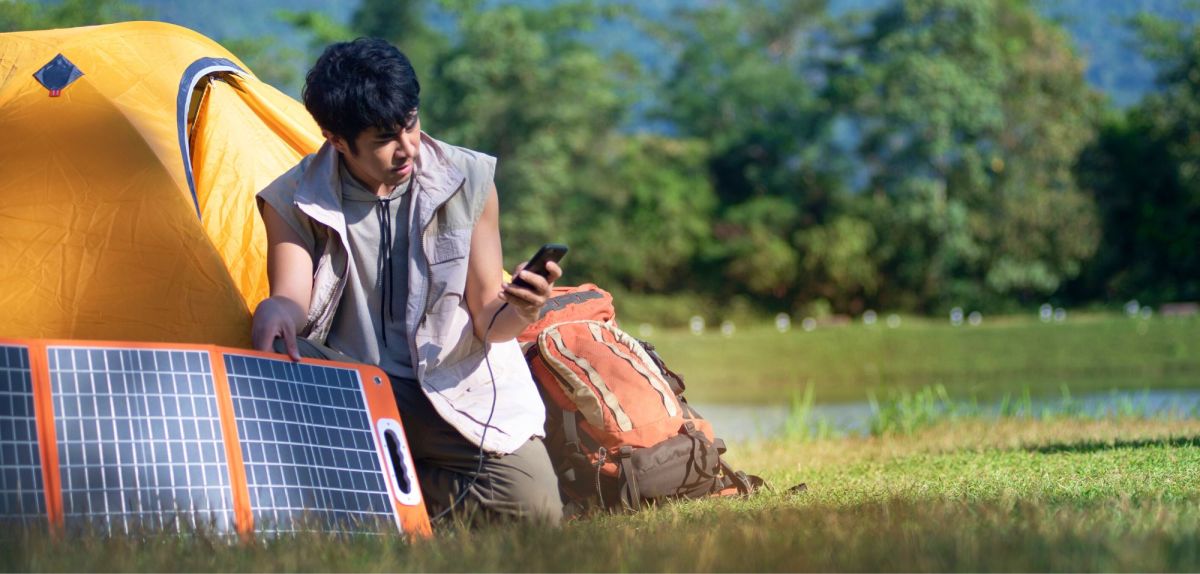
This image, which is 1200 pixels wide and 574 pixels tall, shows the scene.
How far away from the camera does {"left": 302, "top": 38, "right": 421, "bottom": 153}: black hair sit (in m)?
3.32

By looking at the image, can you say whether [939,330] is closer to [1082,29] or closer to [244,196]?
[244,196]

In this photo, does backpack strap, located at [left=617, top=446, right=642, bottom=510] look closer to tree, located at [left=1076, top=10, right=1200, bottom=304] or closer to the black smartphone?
the black smartphone

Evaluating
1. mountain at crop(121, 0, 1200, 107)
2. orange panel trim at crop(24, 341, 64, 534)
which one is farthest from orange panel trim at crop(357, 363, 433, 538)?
mountain at crop(121, 0, 1200, 107)

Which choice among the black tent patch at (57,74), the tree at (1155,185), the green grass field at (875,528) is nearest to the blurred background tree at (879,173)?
the tree at (1155,185)

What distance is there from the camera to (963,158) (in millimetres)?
34094

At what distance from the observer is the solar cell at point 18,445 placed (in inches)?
116

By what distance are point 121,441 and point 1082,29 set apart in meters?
151

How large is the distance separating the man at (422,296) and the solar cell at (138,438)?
0.34m

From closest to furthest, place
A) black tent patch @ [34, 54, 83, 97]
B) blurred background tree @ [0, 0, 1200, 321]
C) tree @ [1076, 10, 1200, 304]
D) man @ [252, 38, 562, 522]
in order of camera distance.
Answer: man @ [252, 38, 562, 522]
black tent patch @ [34, 54, 83, 97]
tree @ [1076, 10, 1200, 304]
blurred background tree @ [0, 0, 1200, 321]

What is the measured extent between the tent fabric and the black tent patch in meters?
0.02

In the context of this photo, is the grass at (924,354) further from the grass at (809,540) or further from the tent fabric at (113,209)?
the grass at (809,540)

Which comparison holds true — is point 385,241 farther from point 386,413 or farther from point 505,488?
point 505,488

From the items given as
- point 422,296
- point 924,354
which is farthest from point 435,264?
point 924,354

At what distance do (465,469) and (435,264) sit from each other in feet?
1.94
